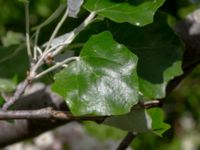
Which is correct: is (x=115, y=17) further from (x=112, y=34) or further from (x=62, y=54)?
(x=62, y=54)

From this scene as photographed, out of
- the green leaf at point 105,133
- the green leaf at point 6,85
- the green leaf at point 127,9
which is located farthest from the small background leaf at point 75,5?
the green leaf at point 105,133

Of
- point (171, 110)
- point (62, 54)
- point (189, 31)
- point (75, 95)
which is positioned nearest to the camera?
point (75, 95)

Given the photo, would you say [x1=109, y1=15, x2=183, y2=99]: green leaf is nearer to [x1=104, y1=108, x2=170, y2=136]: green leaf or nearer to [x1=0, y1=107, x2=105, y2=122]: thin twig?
[x1=104, y1=108, x2=170, y2=136]: green leaf

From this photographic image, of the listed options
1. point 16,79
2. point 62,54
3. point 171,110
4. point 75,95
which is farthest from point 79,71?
point 171,110

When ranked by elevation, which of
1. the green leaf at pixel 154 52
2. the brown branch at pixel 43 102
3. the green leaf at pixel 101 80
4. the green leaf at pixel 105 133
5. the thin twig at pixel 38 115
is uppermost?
the thin twig at pixel 38 115

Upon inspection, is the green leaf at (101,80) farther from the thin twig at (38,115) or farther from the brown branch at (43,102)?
the brown branch at (43,102)

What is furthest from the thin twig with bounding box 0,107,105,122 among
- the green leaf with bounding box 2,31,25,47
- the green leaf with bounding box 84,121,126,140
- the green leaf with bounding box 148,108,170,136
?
the green leaf with bounding box 84,121,126,140

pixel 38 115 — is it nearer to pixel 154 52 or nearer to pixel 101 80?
pixel 101 80

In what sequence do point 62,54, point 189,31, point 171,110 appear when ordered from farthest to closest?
point 171,110 < point 189,31 < point 62,54
